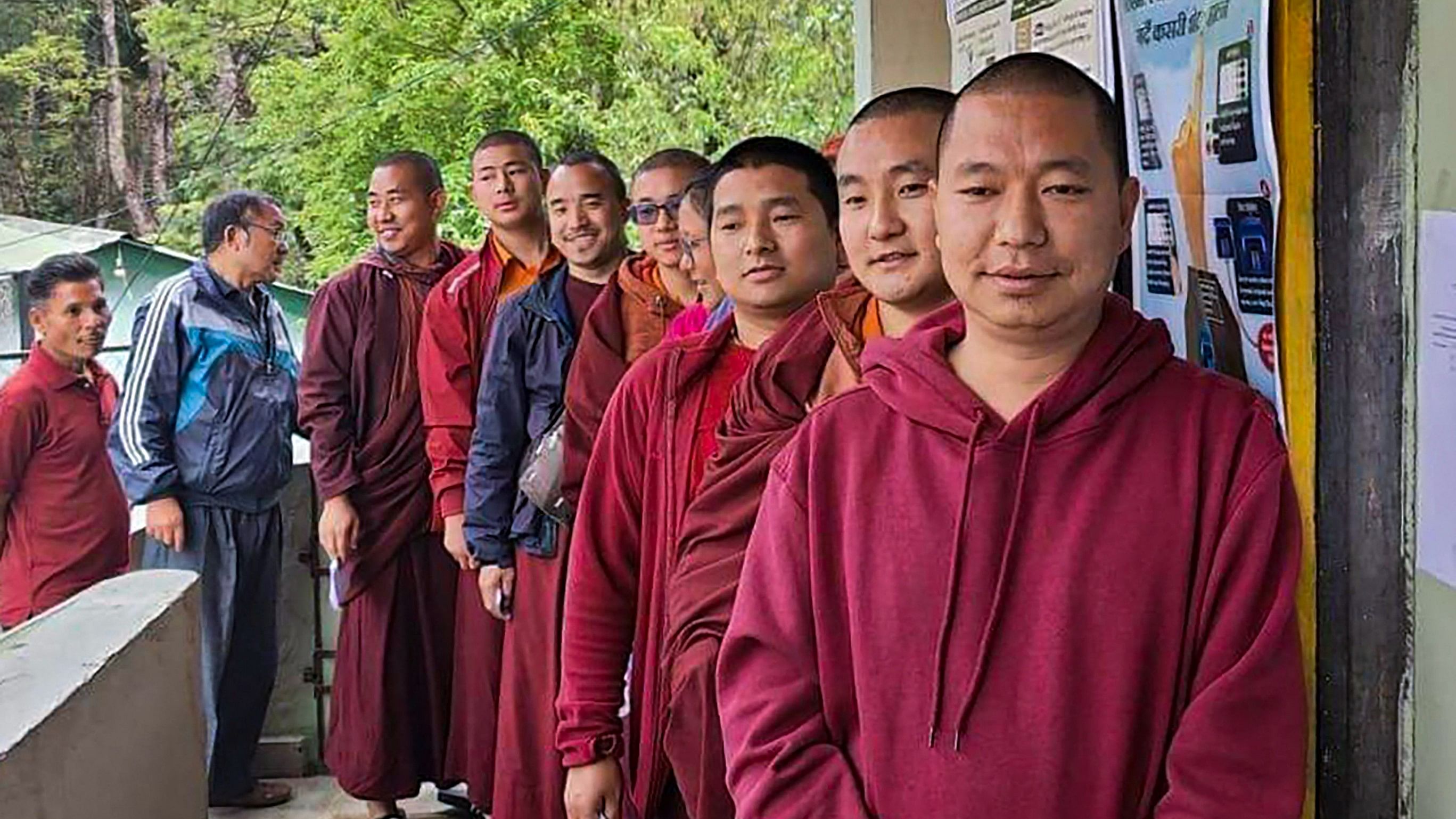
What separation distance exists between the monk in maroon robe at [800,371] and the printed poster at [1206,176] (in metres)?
0.33

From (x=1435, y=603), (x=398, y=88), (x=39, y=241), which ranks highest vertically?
(x=398, y=88)

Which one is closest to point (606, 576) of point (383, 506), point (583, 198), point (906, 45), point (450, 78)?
point (583, 198)

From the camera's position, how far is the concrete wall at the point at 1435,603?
4.91 ft

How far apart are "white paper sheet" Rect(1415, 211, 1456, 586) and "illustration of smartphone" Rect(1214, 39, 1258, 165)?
0.35 metres

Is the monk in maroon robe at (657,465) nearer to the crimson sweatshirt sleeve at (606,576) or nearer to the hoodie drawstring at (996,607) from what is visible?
the crimson sweatshirt sleeve at (606,576)

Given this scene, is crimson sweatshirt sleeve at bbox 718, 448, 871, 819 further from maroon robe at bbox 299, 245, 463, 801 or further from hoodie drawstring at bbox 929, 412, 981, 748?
maroon robe at bbox 299, 245, 463, 801

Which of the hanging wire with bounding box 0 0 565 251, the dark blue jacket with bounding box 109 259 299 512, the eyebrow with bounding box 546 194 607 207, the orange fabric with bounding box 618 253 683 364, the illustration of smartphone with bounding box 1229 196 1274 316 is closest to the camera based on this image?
the illustration of smartphone with bounding box 1229 196 1274 316

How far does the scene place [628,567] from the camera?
7.38ft

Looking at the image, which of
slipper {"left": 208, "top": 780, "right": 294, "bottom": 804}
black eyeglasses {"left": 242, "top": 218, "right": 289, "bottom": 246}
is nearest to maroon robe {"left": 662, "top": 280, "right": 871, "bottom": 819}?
black eyeglasses {"left": 242, "top": 218, "right": 289, "bottom": 246}

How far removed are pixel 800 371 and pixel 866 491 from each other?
19.3 inches

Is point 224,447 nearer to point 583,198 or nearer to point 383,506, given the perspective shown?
point 383,506

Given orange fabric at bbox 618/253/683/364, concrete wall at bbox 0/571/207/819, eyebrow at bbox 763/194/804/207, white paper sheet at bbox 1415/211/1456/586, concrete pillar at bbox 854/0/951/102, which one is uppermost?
concrete pillar at bbox 854/0/951/102

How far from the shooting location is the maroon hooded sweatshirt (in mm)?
1378

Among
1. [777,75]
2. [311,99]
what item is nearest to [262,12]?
[311,99]
